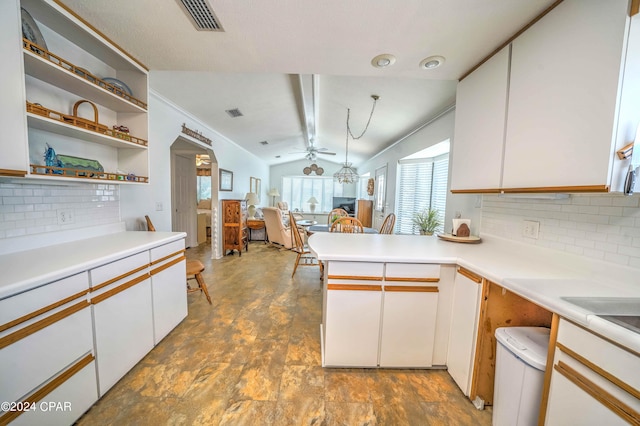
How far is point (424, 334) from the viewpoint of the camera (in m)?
1.58

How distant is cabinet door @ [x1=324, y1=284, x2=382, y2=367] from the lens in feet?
5.05

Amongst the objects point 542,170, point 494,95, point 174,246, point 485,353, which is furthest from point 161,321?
point 494,95

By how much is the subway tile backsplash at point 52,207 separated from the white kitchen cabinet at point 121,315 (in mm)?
620

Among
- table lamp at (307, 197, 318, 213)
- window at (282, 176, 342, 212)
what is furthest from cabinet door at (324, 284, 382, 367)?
window at (282, 176, 342, 212)

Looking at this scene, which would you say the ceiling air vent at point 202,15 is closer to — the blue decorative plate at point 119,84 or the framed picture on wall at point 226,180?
the blue decorative plate at point 119,84

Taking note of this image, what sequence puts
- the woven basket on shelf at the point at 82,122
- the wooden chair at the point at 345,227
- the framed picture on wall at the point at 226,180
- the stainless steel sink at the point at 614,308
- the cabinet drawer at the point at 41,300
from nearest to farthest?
the stainless steel sink at the point at 614,308 < the cabinet drawer at the point at 41,300 < the woven basket on shelf at the point at 82,122 < the wooden chair at the point at 345,227 < the framed picture on wall at the point at 226,180

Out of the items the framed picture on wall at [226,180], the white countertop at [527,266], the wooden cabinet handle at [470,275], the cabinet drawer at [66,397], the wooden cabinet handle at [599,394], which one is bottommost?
the cabinet drawer at [66,397]

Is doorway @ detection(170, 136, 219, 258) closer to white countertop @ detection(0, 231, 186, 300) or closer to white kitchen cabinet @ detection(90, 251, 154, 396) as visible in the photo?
white countertop @ detection(0, 231, 186, 300)

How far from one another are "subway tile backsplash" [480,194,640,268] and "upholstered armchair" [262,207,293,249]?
12.1 feet

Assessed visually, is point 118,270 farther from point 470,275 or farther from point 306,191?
point 306,191

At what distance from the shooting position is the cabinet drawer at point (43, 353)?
92cm

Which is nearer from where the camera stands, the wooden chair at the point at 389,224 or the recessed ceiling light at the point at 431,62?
the recessed ceiling light at the point at 431,62

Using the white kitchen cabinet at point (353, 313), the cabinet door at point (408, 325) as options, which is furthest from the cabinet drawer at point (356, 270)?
the cabinet door at point (408, 325)

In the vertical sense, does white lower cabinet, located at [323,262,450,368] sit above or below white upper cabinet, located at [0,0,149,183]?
below
